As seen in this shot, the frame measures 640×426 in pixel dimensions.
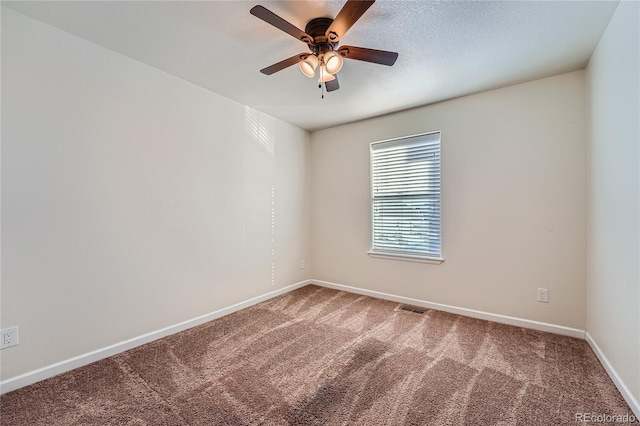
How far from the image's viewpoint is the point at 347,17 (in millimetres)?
1515

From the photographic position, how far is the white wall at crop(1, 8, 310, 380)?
1757 millimetres

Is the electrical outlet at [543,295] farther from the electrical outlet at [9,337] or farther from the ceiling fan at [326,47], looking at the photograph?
the electrical outlet at [9,337]

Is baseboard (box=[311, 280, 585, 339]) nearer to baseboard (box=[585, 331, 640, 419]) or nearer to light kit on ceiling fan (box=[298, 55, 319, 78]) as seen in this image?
baseboard (box=[585, 331, 640, 419])

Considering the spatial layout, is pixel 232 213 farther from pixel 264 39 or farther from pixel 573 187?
pixel 573 187

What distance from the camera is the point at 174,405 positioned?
1600mm

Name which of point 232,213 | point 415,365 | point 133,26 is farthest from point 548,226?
point 133,26

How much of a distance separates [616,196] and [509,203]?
0.92 m

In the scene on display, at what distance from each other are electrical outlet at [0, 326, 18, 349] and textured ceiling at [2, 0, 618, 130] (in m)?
2.05

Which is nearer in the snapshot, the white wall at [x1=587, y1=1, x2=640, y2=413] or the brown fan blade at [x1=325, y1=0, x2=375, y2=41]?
the brown fan blade at [x1=325, y1=0, x2=375, y2=41]

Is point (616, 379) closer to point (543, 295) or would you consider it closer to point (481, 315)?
point (543, 295)

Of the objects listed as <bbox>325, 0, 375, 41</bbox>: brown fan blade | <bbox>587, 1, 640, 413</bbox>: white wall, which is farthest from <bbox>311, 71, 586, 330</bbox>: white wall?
<bbox>325, 0, 375, 41</bbox>: brown fan blade

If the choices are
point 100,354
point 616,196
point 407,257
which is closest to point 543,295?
point 616,196

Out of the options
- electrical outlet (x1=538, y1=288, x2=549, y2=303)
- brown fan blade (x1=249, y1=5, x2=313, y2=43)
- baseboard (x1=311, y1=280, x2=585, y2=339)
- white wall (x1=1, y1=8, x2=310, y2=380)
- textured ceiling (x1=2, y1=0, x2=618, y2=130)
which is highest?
textured ceiling (x1=2, y1=0, x2=618, y2=130)

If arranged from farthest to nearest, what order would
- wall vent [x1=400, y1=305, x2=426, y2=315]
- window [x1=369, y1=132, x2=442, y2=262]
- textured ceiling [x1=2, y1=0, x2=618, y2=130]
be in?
window [x1=369, y1=132, x2=442, y2=262]
wall vent [x1=400, y1=305, x2=426, y2=315]
textured ceiling [x1=2, y1=0, x2=618, y2=130]
